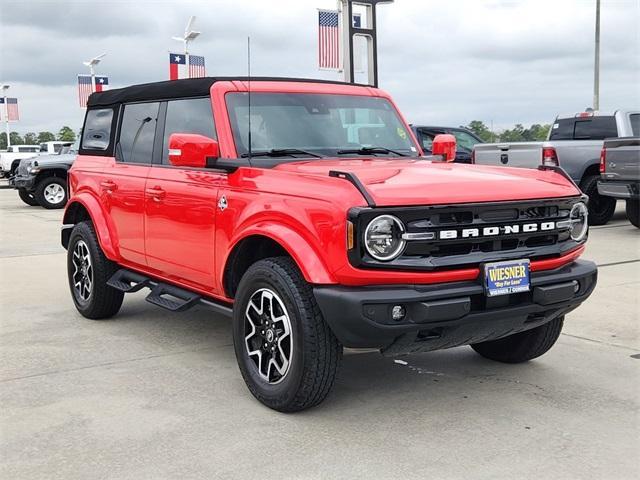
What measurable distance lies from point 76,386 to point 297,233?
1737 millimetres

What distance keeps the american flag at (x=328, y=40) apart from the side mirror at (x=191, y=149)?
10.1 m

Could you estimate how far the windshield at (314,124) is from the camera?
4773mm

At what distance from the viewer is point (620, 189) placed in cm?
1102

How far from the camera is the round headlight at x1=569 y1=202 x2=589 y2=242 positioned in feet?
14.3

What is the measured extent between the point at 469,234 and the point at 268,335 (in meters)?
1.21

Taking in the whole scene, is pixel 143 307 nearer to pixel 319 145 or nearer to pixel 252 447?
pixel 319 145

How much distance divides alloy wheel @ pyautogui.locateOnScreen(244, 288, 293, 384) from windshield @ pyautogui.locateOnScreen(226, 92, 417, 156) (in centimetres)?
104

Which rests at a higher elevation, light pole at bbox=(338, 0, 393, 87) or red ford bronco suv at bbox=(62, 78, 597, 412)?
light pole at bbox=(338, 0, 393, 87)

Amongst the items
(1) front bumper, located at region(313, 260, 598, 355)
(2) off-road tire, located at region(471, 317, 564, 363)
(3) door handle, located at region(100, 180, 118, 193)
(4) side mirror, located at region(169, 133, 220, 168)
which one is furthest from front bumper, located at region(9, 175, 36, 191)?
(1) front bumper, located at region(313, 260, 598, 355)

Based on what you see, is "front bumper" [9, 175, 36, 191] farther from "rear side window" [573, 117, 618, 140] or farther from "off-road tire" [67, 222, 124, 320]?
"off-road tire" [67, 222, 124, 320]

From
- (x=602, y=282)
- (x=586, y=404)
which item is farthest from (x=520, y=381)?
(x=602, y=282)

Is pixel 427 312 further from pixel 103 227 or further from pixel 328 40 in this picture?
pixel 328 40

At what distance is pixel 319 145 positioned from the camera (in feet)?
16.0

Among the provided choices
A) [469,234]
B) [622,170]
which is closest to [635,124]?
[622,170]
